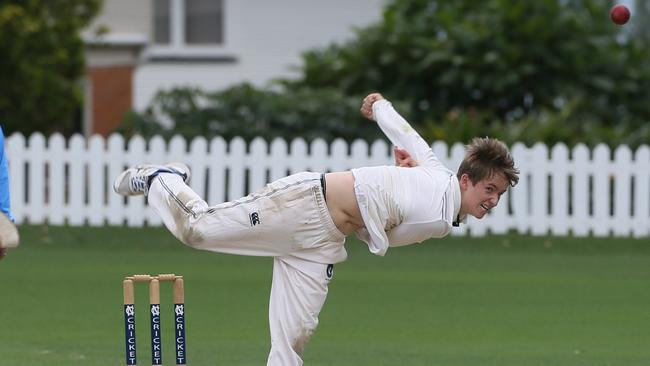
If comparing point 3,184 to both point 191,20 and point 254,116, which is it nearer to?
point 254,116

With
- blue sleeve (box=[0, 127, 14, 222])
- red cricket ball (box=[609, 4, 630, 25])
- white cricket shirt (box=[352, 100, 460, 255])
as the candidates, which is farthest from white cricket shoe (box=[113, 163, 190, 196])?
red cricket ball (box=[609, 4, 630, 25])

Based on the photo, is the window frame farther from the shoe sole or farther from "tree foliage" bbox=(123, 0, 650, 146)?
A: the shoe sole

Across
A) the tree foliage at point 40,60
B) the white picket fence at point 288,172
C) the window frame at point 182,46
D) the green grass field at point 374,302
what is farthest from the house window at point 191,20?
the green grass field at point 374,302

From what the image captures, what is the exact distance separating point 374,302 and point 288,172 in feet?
17.8

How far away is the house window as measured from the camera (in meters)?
26.2

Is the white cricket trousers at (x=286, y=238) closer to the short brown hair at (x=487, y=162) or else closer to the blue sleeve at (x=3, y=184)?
the short brown hair at (x=487, y=162)

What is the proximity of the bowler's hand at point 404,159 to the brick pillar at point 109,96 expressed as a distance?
60.8ft

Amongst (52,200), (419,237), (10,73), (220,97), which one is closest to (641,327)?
(419,237)

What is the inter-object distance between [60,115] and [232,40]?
→ 5.88m

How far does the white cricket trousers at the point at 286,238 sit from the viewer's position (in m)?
7.17

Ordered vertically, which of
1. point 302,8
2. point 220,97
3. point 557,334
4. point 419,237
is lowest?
point 557,334

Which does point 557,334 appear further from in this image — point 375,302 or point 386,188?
point 386,188

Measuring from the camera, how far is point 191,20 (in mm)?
26281

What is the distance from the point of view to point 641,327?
10.7 m
